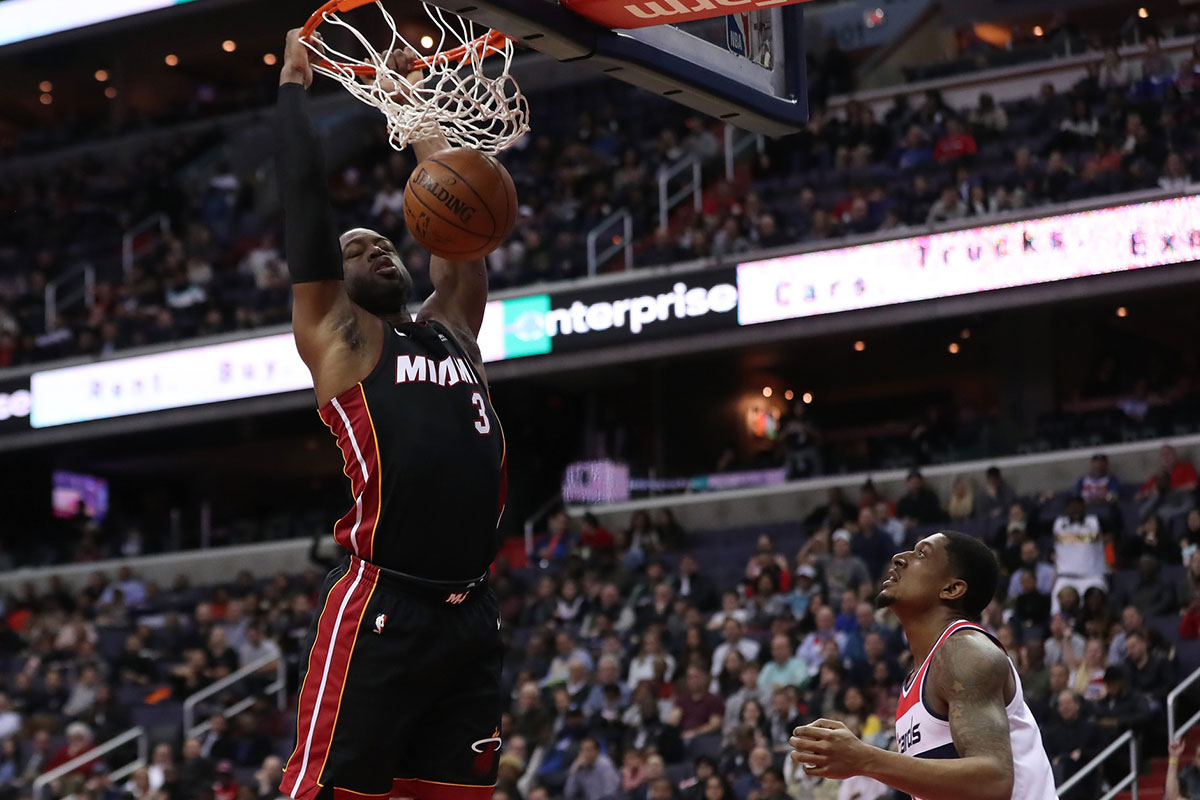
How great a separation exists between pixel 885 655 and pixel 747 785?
1.58 meters

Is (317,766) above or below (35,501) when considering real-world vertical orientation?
below

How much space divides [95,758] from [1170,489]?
372 inches

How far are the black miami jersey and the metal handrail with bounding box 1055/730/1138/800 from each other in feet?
20.4

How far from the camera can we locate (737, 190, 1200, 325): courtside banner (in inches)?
615

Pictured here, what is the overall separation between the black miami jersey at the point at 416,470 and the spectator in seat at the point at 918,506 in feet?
35.8

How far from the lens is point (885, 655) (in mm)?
11672

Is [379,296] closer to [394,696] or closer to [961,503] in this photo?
[394,696]

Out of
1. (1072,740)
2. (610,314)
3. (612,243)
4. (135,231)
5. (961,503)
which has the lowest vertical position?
(1072,740)

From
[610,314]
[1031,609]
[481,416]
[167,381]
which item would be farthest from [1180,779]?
[167,381]

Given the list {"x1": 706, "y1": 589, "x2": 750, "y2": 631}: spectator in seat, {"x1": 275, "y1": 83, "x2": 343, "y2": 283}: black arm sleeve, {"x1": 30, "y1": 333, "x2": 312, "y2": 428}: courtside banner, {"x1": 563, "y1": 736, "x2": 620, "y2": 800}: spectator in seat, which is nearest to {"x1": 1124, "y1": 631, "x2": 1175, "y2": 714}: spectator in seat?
{"x1": 563, "y1": 736, "x2": 620, "y2": 800}: spectator in seat

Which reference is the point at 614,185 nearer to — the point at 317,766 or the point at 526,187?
the point at 526,187

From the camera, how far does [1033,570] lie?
1239 centimetres

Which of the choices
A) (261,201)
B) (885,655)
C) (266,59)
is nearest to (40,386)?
(261,201)

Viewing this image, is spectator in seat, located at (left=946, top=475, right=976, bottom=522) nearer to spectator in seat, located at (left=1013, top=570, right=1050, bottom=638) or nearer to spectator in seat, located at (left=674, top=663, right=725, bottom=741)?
spectator in seat, located at (left=1013, top=570, right=1050, bottom=638)
